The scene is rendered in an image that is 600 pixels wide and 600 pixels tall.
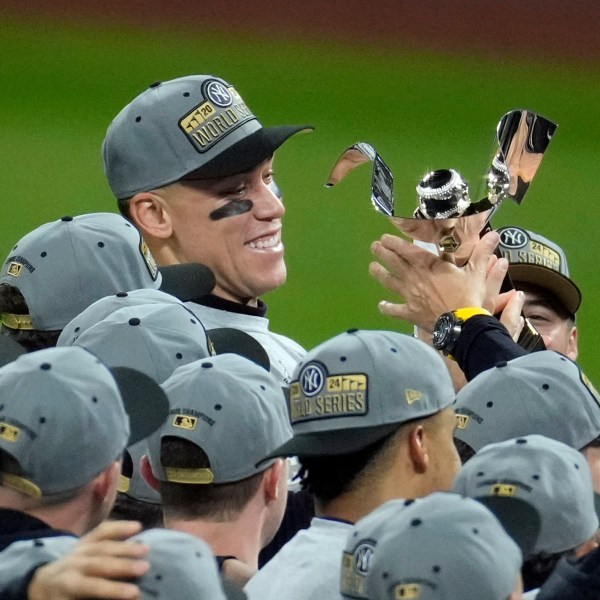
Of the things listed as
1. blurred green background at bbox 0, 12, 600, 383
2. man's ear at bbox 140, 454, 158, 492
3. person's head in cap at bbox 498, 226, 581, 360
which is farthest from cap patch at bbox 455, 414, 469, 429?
blurred green background at bbox 0, 12, 600, 383

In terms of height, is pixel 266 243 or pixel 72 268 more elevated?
pixel 72 268

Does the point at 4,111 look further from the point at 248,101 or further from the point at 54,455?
the point at 54,455

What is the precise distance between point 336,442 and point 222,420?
218 millimetres

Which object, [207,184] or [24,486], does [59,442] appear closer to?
[24,486]

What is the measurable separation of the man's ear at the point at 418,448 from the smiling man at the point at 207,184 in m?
1.25

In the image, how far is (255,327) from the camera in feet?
14.2

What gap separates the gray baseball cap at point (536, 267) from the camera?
507 cm

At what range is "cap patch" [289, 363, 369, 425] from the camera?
309 centimetres

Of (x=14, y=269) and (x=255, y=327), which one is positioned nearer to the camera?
(x=14, y=269)

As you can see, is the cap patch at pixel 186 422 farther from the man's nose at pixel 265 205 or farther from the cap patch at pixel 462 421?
the man's nose at pixel 265 205

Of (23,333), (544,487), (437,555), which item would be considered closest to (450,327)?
(23,333)

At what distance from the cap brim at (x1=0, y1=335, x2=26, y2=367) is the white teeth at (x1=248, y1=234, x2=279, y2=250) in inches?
34.9

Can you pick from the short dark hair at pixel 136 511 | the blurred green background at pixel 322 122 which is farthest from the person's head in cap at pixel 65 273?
the blurred green background at pixel 322 122

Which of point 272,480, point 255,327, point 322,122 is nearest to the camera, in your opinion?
point 272,480
